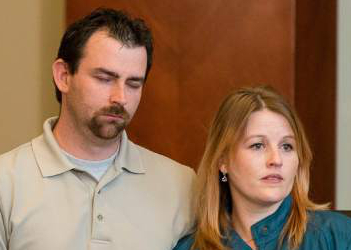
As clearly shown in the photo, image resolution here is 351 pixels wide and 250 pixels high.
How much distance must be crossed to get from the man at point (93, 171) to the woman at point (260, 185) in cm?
12

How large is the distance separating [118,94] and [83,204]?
0.32 metres

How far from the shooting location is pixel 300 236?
2176 mm

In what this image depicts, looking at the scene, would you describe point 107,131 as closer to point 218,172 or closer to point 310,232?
point 218,172

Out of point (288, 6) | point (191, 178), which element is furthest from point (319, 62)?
point (191, 178)

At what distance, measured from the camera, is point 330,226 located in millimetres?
2176

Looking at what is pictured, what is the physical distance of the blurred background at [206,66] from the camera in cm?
290

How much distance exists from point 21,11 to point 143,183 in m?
1.32

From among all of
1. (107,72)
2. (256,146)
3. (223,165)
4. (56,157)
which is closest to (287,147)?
(256,146)

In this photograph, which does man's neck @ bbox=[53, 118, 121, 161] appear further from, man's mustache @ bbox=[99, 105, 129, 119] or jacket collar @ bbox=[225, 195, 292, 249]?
jacket collar @ bbox=[225, 195, 292, 249]

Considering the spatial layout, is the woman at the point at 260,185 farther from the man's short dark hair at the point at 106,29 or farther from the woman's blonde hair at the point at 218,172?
the man's short dark hair at the point at 106,29

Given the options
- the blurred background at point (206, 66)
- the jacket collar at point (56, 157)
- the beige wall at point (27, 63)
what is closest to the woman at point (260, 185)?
the jacket collar at point (56, 157)

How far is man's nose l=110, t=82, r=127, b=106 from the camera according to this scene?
7.25ft

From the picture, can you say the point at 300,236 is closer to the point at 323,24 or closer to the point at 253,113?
the point at 253,113

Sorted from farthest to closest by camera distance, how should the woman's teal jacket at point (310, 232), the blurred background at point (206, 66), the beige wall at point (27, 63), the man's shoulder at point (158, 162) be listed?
1. the beige wall at point (27, 63)
2. the blurred background at point (206, 66)
3. the man's shoulder at point (158, 162)
4. the woman's teal jacket at point (310, 232)
